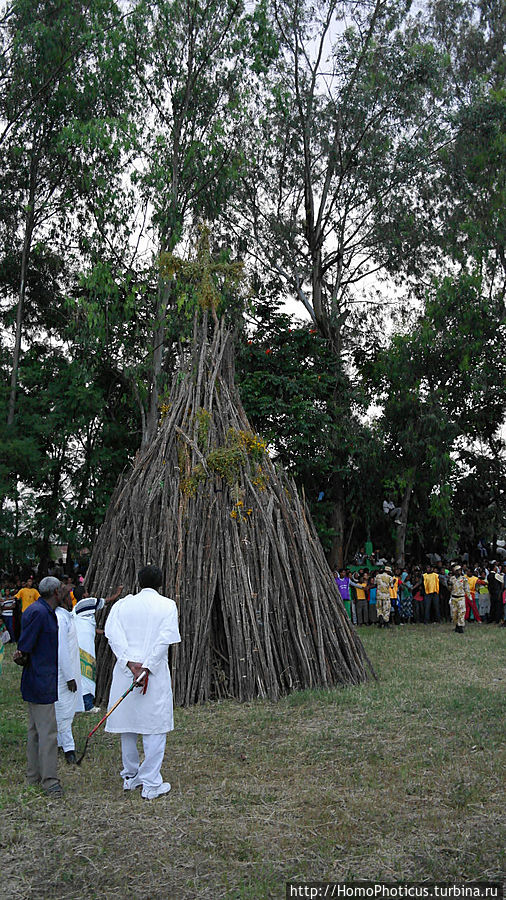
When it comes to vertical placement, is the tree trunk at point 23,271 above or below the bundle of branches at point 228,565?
above

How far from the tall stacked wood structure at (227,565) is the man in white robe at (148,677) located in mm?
2877

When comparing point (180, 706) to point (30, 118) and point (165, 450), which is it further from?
point (30, 118)

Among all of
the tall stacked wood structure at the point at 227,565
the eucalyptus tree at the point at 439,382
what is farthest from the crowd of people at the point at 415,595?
the tall stacked wood structure at the point at 227,565

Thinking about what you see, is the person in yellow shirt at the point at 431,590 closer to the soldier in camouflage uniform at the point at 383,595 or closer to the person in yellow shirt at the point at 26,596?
the soldier in camouflage uniform at the point at 383,595

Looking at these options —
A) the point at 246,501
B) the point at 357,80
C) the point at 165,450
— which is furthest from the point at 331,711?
the point at 357,80

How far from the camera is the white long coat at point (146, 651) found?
5750 millimetres

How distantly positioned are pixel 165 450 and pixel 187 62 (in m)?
10.3

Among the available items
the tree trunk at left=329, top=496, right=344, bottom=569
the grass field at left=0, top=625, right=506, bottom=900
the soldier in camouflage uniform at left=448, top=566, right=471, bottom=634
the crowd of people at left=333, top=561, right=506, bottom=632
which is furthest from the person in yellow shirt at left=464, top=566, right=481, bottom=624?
the grass field at left=0, top=625, right=506, bottom=900

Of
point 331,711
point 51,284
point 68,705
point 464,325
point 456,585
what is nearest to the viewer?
point 68,705

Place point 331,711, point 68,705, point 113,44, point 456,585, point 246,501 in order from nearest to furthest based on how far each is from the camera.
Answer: point 68,705 → point 331,711 → point 246,501 → point 113,44 → point 456,585

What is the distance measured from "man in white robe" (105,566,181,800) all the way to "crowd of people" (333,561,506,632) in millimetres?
11691

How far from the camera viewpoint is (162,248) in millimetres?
15875

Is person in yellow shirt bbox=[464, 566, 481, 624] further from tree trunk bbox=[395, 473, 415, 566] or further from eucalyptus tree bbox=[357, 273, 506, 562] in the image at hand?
tree trunk bbox=[395, 473, 415, 566]

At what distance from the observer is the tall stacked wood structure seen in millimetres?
8867
